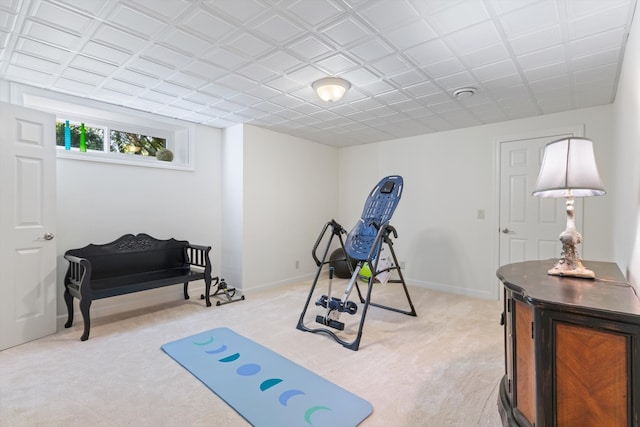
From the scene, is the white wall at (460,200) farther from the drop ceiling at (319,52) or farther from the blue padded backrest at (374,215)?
the blue padded backrest at (374,215)

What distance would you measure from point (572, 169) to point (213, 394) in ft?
8.01

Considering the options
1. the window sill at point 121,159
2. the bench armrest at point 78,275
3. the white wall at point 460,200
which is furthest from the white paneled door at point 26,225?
the white wall at point 460,200

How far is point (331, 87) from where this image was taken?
2762 mm

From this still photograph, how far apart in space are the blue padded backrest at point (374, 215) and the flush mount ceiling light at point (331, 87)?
3.80 feet

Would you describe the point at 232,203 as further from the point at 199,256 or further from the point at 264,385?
the point at 264,385

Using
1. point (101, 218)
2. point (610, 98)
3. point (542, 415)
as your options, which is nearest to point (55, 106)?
point (101, 218)

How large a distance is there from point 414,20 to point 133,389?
2.96 metres

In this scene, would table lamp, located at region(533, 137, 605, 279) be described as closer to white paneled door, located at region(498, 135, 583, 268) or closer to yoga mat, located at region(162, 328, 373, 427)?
yoga mat, located at region(162, 328, 373, 427)

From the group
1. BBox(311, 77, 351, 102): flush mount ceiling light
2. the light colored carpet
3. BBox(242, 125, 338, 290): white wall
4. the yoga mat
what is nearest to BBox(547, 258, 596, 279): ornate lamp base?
the light colored carpet

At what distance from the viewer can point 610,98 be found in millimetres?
3150

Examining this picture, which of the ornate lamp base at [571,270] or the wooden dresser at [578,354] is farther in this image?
the ornate lamp base at [571,270]

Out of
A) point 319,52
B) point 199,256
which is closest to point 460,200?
point 319,52

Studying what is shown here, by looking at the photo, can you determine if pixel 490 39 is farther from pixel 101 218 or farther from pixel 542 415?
pixel 101 218

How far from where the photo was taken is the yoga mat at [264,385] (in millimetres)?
1771
